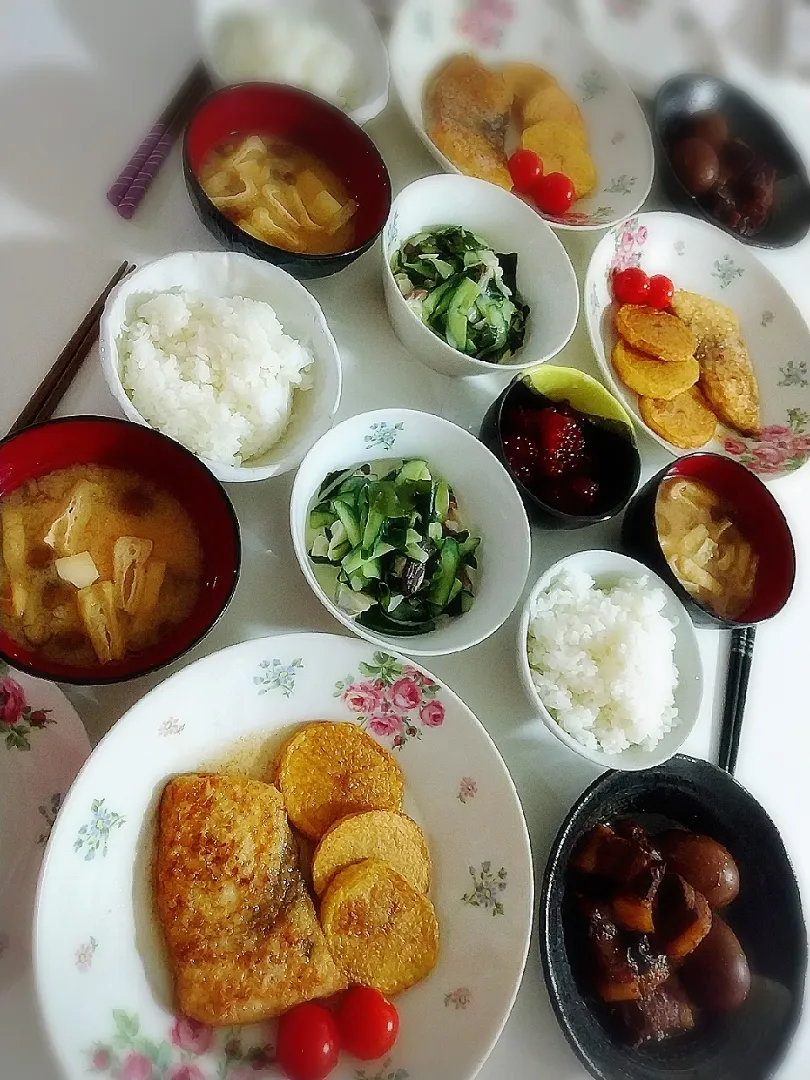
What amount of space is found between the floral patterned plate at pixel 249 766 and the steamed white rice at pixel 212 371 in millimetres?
362

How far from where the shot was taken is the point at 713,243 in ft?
6.92

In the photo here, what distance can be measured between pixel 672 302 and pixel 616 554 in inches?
30.9

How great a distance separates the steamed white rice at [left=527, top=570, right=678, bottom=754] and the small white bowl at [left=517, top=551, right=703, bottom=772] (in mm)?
18

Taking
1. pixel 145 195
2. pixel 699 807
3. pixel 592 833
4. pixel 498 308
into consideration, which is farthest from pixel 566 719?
pixel 145 195

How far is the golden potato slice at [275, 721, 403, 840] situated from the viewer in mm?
1271

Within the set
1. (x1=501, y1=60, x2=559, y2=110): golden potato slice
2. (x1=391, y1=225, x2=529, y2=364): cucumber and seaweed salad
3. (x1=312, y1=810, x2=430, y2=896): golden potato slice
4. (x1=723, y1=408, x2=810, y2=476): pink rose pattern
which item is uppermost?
(x1=501, y1=60, x2=559, y2=110): golden potato slice

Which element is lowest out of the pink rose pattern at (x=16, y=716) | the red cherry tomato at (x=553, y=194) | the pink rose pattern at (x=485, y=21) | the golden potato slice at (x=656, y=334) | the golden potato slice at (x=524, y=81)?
the pink rose pattern at (x=16, y=716)

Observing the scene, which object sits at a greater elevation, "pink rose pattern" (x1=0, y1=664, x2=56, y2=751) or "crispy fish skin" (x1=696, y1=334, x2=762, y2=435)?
"pink rose pattern" (x1=0, y1=664, x2=56, y2=751)

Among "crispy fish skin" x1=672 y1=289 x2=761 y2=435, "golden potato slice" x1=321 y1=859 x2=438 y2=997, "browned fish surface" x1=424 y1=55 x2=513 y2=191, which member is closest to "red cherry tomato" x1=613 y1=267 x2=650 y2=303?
"crispy fish skin" x1=672 y1=289 x2=761 y2=435

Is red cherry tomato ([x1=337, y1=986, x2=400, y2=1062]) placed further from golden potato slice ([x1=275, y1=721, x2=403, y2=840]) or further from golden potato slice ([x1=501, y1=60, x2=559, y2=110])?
golden potato slice ([x1=501, y1=60, x2=559, y2=110])

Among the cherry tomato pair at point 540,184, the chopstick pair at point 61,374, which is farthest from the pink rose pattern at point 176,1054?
the cherry tomato pair at point 540,184

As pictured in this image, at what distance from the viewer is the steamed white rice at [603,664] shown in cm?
144

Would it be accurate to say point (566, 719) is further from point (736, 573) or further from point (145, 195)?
point (145, 195)

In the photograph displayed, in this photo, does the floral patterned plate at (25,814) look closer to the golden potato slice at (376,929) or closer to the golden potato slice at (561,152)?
the golden potato slice at (376,929)
